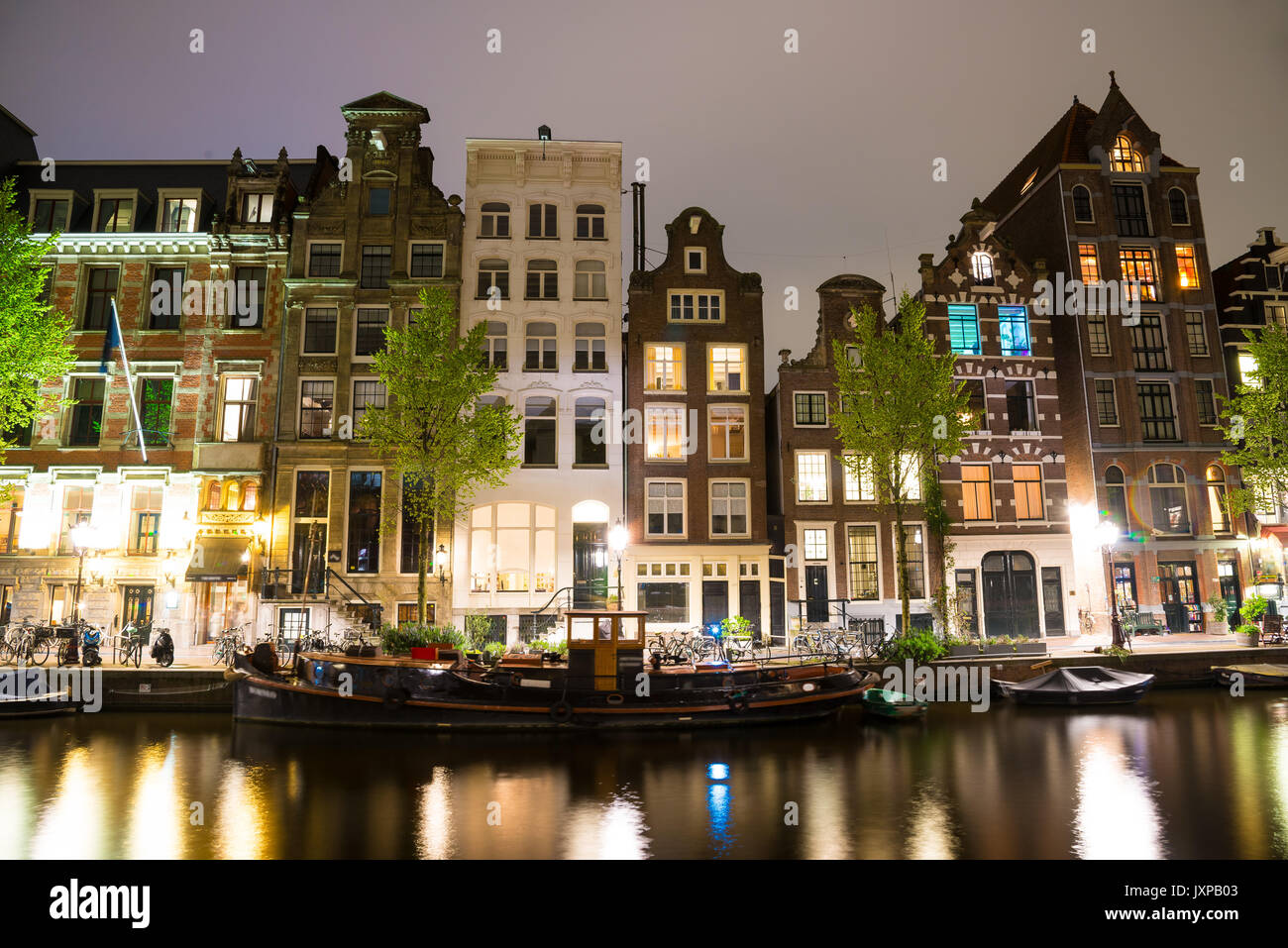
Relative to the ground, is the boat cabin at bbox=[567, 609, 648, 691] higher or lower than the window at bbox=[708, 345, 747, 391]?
lower

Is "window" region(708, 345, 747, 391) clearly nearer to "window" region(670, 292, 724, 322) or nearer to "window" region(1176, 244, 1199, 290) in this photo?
"window" region(670, 292, 724, 322)

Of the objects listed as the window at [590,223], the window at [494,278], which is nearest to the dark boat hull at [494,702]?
the window at [494,278]

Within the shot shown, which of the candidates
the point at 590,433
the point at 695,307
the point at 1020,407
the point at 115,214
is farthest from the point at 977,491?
the point at 115,214

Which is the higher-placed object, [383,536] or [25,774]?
[383,536]

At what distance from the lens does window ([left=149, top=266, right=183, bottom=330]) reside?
114 ft

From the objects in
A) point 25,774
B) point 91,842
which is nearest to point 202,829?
point 91,842

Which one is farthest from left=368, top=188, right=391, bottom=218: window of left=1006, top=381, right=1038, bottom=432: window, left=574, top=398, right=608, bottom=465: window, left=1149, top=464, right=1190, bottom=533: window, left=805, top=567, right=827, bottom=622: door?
left=1149, top=464, right=1190, bottom=533: window

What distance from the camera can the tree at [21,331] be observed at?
2811 cm

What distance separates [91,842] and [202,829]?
1.64m

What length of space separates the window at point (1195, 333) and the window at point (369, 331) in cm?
4059

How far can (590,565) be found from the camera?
33906mm

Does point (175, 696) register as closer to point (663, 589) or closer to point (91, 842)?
point (91, 842)

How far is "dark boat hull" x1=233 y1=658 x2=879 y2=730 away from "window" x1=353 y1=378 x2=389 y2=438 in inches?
571
